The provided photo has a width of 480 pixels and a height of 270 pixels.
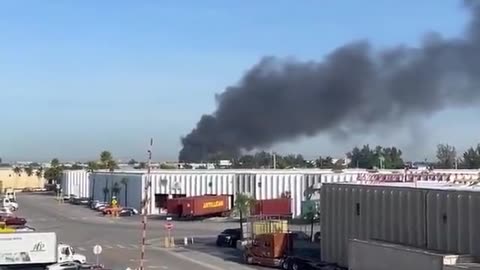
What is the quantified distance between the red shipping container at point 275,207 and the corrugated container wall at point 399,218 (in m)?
29.0

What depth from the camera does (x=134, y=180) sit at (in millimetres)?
110750

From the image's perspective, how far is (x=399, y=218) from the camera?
142ft

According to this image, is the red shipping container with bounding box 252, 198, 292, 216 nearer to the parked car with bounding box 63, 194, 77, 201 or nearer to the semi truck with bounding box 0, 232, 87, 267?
the semi truck with bounding box 0, 232, 87, 267

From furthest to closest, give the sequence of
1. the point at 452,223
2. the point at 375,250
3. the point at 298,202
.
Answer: the point at 298,202 → the point at 452,223 → the point at 375,250

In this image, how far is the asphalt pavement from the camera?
53.0 m

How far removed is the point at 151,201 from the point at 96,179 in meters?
29.6

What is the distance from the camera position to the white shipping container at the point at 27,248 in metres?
43.1

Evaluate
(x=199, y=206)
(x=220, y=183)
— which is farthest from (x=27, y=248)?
(x=220, y=183)

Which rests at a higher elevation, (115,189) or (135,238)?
(115,189)

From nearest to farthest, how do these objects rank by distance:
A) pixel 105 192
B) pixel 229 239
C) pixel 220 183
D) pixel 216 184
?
pixel 229 239, pixel 220 183, pixel 216 184, pixel 105 192

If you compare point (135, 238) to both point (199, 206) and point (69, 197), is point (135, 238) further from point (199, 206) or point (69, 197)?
point (69, 197)

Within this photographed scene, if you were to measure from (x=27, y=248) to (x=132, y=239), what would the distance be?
1056 inches

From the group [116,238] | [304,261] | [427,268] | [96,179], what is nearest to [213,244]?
[116,238]

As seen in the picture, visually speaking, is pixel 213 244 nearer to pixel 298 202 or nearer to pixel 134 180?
pixel 298 202
